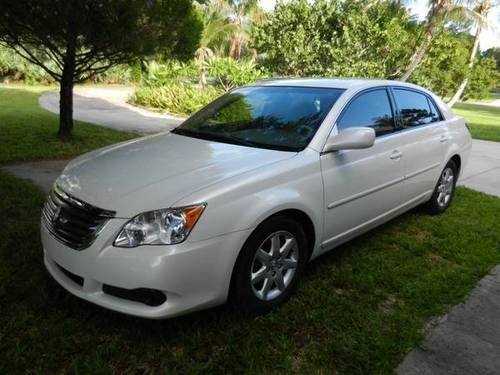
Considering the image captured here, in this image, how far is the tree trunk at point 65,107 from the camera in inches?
328

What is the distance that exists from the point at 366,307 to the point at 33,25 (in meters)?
6.89

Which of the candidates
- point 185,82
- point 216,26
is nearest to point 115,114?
point 185,82

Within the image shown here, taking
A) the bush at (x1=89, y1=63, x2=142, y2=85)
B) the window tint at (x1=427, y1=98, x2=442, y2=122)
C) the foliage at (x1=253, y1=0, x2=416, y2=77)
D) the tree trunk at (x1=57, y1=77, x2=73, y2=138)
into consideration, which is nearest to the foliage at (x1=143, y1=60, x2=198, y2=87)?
the foliage at (x1=253, y1=0, x2=416, y2=77)

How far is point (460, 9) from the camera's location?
18.0 meters

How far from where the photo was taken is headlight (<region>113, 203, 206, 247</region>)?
250 centimetres

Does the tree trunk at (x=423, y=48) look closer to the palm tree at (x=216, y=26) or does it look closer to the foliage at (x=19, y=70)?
the palm tree at (x=216, y=26)

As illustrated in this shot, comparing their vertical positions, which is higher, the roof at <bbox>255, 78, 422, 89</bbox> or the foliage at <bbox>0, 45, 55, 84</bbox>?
the roof at <bbox>255, 78, 422, 89</bbox>

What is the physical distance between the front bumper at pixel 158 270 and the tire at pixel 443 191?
317 cm

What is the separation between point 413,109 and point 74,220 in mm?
3344

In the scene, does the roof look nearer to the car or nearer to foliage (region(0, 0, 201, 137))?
the car

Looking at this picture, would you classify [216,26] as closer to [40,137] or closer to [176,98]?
[176,98]

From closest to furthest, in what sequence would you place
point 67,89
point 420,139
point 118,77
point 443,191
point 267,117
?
1. point 267,117
2. point 420,139
3. point 443,191
4. point 67,89
5. point 118,77

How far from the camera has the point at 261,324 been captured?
9.64 ft

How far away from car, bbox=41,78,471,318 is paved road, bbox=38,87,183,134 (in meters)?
7.43
